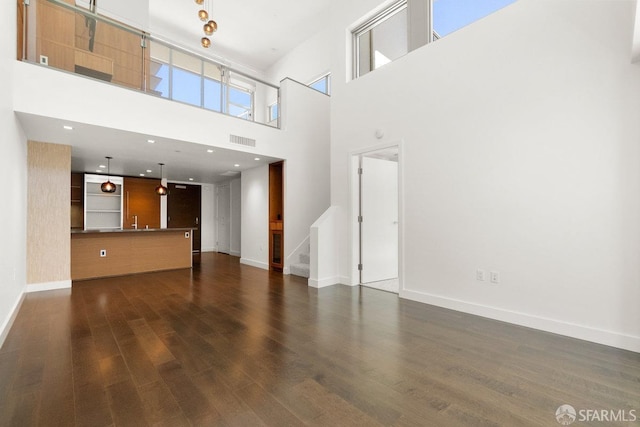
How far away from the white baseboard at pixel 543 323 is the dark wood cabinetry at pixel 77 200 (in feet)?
32.2

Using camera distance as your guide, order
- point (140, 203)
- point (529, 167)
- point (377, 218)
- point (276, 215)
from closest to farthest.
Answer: point (529, 167), point (377, 218), point (276, 215), point (140, 203)

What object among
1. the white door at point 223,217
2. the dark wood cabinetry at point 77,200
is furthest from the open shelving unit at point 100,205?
the white door at point 223,217

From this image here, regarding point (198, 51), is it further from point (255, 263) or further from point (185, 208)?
point (255, 263)

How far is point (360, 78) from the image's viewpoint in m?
5.20

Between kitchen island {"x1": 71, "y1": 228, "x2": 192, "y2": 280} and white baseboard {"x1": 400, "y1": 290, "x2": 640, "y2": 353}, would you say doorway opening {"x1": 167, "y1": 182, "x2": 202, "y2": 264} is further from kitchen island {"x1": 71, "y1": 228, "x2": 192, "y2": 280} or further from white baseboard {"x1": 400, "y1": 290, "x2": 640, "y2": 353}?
white baseboard {"x1": 400, "y1": 290, "x2": 640, "y2": 353}

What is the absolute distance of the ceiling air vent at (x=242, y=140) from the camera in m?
5.60

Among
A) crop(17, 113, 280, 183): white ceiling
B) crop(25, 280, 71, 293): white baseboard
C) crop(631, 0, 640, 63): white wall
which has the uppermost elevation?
crop(631, 0, 640, 63): white wall

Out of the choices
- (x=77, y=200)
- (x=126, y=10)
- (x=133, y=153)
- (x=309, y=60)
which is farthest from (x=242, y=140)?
(x=77, y=200)

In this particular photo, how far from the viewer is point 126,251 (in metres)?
6.34

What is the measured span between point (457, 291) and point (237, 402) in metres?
3.08

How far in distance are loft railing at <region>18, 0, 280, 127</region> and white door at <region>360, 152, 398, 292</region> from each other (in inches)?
112

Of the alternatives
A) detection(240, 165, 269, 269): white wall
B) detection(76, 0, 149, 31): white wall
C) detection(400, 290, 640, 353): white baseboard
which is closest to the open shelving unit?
detection(240, 165, 269, 269): white wall

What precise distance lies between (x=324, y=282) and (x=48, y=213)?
4.96 m

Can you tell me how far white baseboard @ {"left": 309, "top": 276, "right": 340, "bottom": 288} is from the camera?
523 centimetres
